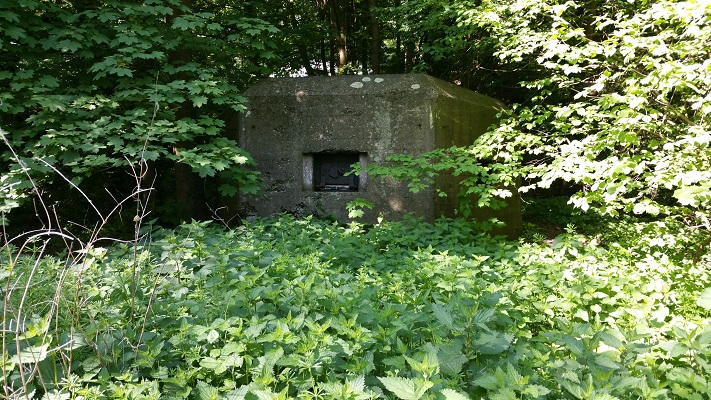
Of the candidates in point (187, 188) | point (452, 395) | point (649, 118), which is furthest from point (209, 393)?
point (187, 188)

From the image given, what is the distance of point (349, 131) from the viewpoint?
642 centimetres

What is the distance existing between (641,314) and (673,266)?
1.86 m

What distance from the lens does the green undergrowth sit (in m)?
1.63

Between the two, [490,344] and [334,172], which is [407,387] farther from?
[334,172]

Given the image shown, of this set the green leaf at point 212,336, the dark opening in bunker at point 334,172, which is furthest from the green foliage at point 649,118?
the green leaf at point 212,336

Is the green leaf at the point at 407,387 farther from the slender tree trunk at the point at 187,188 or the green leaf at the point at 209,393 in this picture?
the slender tree trunk at the point at 187,188

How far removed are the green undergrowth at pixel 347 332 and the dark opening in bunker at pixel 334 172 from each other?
9.48 feet

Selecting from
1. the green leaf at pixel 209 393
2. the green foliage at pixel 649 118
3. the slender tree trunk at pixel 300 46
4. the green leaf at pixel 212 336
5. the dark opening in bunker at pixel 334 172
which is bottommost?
the green leaf at pixel 209 393

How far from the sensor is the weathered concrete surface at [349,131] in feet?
20.3

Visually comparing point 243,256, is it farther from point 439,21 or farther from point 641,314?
point 439,21

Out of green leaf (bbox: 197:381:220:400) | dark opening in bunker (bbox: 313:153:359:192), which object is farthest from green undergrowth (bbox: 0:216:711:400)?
dark opening in bunker (bbox: 313:153:359:192)

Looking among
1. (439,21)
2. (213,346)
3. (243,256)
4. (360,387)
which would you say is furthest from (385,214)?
(360,387)

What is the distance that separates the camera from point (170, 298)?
249 centimetres

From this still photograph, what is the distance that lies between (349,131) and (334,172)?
630 mm
